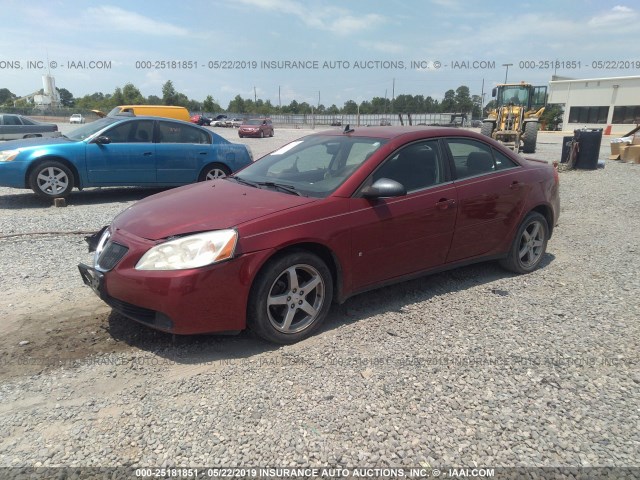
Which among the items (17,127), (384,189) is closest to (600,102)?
(17,127)

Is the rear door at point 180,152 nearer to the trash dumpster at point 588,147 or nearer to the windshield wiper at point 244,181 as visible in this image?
the windshield wiper at point 244,181

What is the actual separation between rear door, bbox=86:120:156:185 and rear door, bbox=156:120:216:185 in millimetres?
175

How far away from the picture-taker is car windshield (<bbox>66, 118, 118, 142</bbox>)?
28.1ft

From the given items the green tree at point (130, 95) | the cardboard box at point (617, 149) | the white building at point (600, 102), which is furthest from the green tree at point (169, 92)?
the cardboard box at point (617, 149)

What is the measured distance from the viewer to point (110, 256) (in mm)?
3477

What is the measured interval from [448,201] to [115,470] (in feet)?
10.9

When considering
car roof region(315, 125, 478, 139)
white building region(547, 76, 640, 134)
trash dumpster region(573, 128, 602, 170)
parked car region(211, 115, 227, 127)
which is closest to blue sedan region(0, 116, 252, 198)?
car roof region(315, 125, 478, 139)

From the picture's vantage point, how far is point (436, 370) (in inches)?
127

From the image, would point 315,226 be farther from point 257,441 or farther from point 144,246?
point 257,441

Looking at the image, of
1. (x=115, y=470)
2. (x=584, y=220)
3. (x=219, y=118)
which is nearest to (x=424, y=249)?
(x=115, y=470)

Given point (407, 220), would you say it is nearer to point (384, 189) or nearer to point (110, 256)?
point (384, 189)

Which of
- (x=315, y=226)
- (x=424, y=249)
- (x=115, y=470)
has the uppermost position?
(x=315, y=226)

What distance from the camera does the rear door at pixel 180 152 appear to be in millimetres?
8992

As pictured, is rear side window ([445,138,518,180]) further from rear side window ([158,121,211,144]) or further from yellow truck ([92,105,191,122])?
yellow truck ([92,105,191,122])
